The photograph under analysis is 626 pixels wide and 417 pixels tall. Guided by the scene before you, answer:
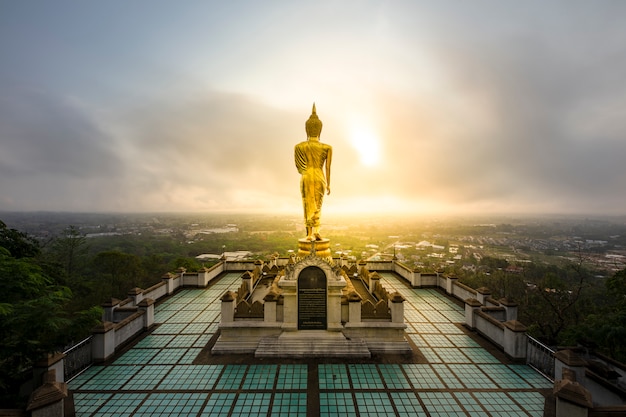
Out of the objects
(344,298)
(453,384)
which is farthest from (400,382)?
(344,298)

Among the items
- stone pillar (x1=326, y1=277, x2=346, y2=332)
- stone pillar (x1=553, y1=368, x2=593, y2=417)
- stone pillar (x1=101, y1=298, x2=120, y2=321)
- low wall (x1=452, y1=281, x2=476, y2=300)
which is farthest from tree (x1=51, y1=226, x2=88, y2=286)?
stone pillar (x1=553, y1=368, x2=593, y2=417)

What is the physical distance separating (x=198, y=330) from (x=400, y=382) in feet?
27.5

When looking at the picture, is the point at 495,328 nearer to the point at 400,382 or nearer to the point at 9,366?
the point at 400,382

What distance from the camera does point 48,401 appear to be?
514 centimetres

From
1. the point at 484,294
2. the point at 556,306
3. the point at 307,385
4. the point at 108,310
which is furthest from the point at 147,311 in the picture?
the point at 556,306

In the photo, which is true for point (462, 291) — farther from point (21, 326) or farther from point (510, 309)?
point (21, 326)

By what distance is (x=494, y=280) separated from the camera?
3114 centimetres

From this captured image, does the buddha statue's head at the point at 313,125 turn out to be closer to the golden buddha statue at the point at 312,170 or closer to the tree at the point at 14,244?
the golden buddha statue at the point at 312,170

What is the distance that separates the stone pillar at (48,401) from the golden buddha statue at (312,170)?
1075cm

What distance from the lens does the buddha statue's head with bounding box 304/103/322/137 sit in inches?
604

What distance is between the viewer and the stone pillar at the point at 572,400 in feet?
17.0

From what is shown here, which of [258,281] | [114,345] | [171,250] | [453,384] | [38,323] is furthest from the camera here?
[171,250]

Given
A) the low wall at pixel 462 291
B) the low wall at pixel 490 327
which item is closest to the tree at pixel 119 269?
the low wall at pixel 462 291

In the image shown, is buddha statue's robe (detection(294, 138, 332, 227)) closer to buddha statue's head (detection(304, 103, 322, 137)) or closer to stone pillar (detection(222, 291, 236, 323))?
buddha statue's head (detection(304, 103, 322, 137))
